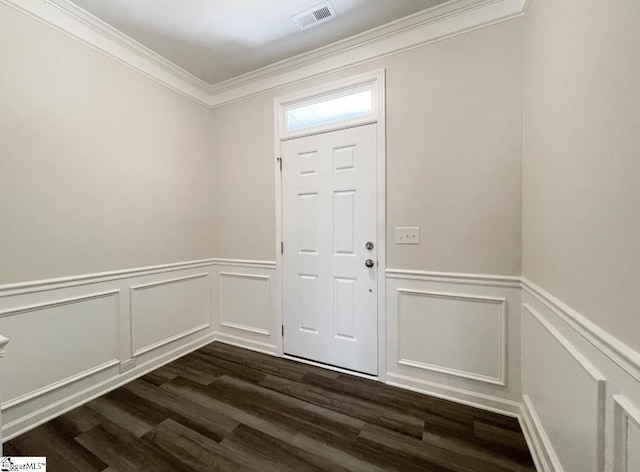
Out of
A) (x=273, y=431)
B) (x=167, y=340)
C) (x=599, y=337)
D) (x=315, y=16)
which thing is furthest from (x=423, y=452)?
(x=315, y=16)

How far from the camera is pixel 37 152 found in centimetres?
170

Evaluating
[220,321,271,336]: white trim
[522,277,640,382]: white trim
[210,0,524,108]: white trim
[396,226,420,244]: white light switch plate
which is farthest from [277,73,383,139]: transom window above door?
[220,321,271,336]: white trim

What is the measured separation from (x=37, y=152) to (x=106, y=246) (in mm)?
750

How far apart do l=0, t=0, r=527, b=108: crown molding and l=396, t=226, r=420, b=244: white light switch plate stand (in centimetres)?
141

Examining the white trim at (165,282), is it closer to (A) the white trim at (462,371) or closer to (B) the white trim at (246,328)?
(B) the white trim at (246,328)

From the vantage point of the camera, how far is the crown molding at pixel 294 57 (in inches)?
68.7

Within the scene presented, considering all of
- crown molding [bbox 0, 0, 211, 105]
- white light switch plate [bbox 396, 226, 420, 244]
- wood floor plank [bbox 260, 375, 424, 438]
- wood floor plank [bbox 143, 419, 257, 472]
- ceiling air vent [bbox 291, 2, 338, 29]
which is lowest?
wood floor plank [bbox 260, 375, 424, 438]

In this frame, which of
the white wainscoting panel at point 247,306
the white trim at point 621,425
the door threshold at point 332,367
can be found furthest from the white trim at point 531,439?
the white wainscoting panel at point 247,306

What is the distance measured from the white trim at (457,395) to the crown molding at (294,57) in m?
2.60

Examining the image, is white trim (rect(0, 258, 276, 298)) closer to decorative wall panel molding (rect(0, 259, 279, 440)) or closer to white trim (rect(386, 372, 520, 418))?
decorative wall panel molding (rect(0, 259, 279, 440))

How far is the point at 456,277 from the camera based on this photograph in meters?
1.90

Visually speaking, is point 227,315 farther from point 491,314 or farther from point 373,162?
point 491,314

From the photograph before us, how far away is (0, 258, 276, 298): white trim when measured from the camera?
1.62 meters

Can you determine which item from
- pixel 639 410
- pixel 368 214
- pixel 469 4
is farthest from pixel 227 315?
pixel 469 4
